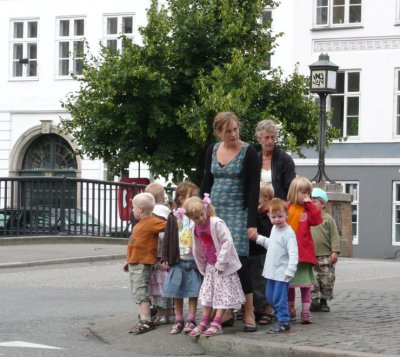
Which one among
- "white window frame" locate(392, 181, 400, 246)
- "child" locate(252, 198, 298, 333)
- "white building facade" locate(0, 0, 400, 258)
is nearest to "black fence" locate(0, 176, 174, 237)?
"white building facade" locate(0, 0, 400, 258)

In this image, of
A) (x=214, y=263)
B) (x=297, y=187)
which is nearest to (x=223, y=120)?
(x=297, y=187)

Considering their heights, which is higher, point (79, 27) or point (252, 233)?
point (79, 27)

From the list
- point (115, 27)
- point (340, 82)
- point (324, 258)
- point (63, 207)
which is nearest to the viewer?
point (324, 258)

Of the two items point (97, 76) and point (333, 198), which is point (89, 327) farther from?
point (97, 76)

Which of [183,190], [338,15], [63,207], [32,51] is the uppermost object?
[338,15]

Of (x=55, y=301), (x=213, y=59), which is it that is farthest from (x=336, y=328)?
(x=213, y=59)

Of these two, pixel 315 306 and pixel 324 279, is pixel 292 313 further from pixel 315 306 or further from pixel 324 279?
pixel 324 279

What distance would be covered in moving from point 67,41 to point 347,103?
1017 cm

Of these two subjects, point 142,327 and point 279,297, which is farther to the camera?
point 142,327

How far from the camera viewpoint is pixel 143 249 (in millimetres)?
12703

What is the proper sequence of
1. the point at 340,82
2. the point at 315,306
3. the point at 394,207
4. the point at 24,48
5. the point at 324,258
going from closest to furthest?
the point at 315,306
the point at 324,258
the point at 394,207
the point at 340,82
the point at 24,48

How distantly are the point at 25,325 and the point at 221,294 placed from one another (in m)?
2.40

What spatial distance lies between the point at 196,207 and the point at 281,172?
1.30m

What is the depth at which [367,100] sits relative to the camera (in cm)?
4228
